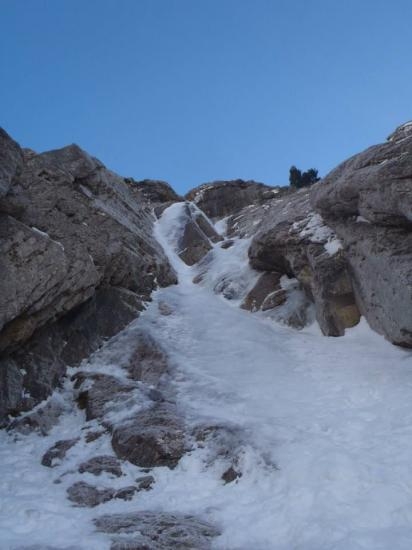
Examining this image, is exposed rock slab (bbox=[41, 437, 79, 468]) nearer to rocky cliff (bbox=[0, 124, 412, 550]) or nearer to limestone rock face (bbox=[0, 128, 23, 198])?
rocky cliff (bbox=[0, 124, 412, 550])

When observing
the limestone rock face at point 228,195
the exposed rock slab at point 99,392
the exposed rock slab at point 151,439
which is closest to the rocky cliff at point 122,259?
the exposed rock slab at point 99,392

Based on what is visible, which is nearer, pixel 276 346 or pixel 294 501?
pixel 294 501

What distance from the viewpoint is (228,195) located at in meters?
47.9

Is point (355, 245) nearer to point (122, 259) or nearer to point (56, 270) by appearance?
point (122, 259)

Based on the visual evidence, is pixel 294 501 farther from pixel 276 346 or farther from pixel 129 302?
pixel 129 302

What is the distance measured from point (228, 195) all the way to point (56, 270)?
109ft

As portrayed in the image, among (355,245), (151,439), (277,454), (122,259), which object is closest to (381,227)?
(355,245)

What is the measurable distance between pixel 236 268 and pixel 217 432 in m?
17.1

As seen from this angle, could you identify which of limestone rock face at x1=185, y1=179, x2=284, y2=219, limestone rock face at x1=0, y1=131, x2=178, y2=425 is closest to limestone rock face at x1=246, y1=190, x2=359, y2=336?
limestone rock face at x1=0, y1=131, x2=178, y2=425

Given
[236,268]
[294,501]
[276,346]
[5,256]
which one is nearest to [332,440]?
[294,501]

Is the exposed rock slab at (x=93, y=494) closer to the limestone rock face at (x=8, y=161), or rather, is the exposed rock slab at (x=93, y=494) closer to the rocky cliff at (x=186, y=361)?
the rocky cliff at (x=186, y=361)

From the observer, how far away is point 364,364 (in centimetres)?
1590

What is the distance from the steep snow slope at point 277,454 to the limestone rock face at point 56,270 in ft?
4.50

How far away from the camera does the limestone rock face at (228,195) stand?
153 ft
